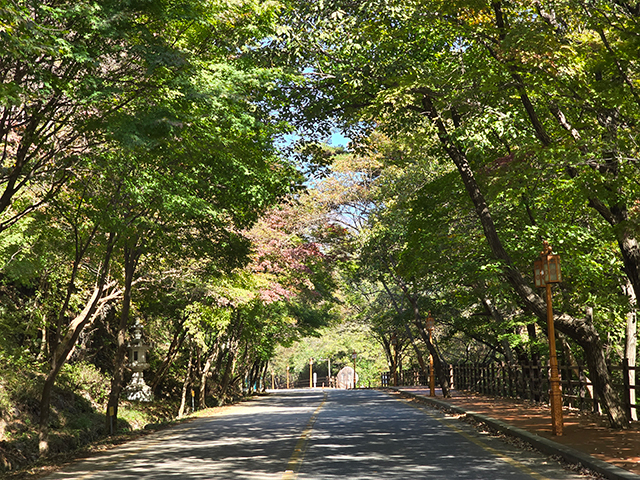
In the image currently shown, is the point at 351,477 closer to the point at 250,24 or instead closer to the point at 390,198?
the point at 250,24

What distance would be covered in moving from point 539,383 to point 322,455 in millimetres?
12450

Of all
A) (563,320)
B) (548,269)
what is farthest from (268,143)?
(563,320)

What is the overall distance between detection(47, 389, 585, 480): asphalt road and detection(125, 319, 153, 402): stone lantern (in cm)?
671

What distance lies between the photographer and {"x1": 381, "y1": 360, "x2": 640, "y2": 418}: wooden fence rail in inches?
613

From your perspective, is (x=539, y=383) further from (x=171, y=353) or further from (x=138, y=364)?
(x=171, y=353)

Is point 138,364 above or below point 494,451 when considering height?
above

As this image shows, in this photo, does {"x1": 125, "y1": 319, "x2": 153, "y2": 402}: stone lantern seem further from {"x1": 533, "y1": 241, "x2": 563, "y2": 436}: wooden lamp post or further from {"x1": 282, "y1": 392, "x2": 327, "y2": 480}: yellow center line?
{"x1": 533, "y1": 241, "x2": 563, "y2": 436}: wooden lamp post

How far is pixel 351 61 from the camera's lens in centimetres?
1408

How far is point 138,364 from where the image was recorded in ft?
78.1

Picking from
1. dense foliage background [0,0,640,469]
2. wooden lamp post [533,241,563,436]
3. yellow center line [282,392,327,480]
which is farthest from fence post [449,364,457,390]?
wooden lamp post [533,241,563,436]

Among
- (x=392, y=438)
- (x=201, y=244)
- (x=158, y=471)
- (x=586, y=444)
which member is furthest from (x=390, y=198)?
(x=158, y=471)

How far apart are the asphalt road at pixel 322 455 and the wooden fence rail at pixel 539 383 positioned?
3.58 m

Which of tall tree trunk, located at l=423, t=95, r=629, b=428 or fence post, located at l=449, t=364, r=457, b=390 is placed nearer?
tall tree trunk, located at l=423, t=95, r=629, b=428

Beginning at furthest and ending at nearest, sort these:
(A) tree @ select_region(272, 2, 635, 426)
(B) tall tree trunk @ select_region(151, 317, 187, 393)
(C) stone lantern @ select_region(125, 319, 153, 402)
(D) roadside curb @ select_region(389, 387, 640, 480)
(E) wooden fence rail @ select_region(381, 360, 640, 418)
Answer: (B) tall tree trunk @ select_region(151, 317, 187, 393)
(C) stone lantern @ select_region(125, 319, 153, 402)
(E) wooden fence rail @ select_region(381, 360, 640, 418)
(A) tree @ select_region(272, 2, 635, 426)
(D) roadside curb @ select_region(389, 387, 640, 480)
